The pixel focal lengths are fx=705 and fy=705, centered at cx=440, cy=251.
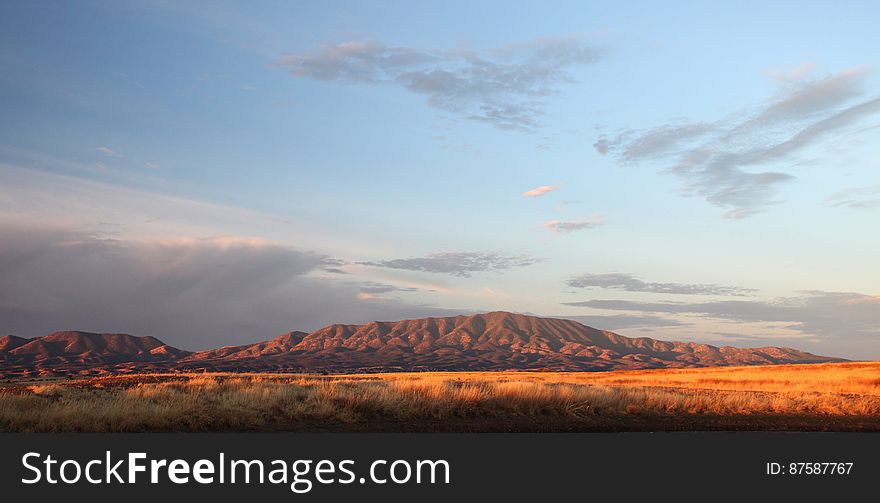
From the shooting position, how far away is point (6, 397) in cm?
2073

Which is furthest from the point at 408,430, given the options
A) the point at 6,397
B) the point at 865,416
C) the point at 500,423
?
the point at 865,416

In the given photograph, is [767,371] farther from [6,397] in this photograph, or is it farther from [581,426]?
[6,397]

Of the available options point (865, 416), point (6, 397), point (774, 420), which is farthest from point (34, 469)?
point (865, 416)

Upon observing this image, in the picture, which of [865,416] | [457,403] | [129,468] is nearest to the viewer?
[129,468]

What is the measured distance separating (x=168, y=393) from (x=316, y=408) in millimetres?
5805

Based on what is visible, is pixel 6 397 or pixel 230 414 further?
pixel 6 397

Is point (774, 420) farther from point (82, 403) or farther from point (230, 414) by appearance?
point (82, 403)

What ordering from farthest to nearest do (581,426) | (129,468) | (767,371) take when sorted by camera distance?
1. (767,371)
2. (581,426)
3. (129,468)

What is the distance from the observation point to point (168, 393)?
2323 centimetres

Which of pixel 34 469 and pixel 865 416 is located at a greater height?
pixel 34 469

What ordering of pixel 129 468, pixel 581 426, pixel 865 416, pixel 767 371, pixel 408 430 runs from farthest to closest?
pixel 767 371 → pixel 865 416 → pixel 581 426 → pixel 408 430 → pixel 129 468

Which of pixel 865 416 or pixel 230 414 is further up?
pixel 230 414

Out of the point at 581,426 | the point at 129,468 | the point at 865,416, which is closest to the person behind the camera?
the point at 129,468

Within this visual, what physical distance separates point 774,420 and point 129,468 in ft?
66.2
